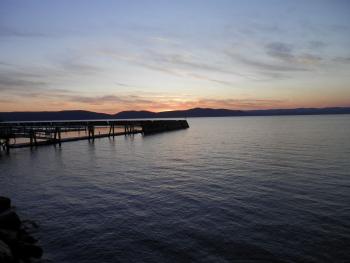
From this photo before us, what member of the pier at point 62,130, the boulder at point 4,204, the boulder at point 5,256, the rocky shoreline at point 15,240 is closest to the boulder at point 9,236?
the rocky shoreline at point 15,240

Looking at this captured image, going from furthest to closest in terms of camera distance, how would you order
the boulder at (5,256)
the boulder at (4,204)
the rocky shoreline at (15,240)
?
1. the boulder at (4,204)
2. the rocky shoreline at (15,240)
3. the boulder at (5,256)

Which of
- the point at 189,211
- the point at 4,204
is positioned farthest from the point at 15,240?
the point at 189,211

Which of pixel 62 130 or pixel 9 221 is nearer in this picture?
pixel 9 221

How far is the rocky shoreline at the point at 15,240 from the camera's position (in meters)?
9.99

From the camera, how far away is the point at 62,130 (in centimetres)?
8962

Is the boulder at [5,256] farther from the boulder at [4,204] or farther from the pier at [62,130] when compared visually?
the pier at [62,130]

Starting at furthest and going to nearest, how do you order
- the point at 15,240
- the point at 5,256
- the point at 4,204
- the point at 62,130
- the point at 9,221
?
the point at 62,130 → the point at 4,204 → the point at 9,221 → the point at 15,240 → the point at 5,256

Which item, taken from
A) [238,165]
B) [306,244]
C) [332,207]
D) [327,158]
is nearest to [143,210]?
[306,244]

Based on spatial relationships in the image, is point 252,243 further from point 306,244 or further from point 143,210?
point 143,210

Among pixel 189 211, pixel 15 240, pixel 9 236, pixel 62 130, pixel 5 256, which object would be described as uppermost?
pixel 62 130

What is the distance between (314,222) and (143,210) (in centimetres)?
905

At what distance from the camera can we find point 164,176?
2634cm

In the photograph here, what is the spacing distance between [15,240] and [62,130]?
82930mm

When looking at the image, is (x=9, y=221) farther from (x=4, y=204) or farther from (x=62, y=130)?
(x=62, y=130)
